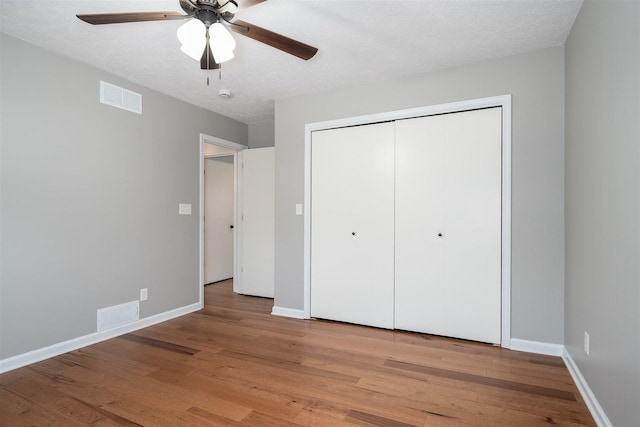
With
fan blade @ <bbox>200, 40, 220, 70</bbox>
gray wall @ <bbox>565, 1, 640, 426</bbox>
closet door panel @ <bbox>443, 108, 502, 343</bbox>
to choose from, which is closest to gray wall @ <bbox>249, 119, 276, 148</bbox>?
closet door panel @ <bbox>443, 108, 502, 343</bbox>

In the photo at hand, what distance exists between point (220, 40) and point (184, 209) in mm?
2508

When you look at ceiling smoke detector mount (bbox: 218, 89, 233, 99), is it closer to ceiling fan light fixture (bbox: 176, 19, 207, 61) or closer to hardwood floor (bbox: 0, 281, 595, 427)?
ceiling fan light fixture (bbox: 176, 19, 207, 61)

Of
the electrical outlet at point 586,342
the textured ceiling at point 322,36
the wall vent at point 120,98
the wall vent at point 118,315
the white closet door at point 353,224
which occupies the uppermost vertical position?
the textured ceiling at point 322,36

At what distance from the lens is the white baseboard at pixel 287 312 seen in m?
3.64

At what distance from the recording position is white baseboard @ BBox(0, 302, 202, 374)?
238cm

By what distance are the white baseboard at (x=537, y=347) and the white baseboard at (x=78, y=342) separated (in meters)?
3.39

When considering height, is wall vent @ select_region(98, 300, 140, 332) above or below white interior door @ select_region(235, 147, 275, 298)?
below

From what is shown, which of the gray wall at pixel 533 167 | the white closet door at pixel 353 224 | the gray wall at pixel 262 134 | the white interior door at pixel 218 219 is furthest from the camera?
the white interior door at pixel 218 219

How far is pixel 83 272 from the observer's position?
281cm

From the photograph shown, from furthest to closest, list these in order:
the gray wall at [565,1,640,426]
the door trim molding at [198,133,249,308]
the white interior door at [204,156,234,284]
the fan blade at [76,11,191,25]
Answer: the white interior door at [204,156,234,284] → the door trim molding at [198,133,249,308] → the fan blade at [76,11,191,25] → the gray wall at [565,1,640,426]

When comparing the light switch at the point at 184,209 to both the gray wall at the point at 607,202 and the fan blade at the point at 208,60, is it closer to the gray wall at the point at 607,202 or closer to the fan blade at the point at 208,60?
the fan blade at the point at 208,60

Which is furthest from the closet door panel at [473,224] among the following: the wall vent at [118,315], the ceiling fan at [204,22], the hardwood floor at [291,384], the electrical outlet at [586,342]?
the wall vent at [118,315]

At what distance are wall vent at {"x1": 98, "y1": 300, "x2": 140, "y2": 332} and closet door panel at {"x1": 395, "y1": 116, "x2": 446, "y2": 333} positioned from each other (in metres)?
2.61

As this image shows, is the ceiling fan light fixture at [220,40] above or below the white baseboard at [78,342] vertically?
above
